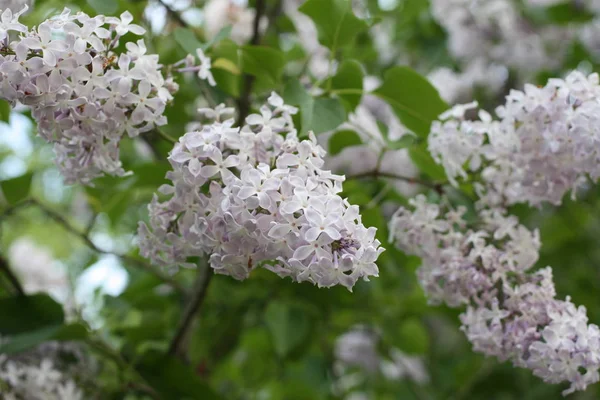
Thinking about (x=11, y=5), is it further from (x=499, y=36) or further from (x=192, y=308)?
(x=499, y=36)

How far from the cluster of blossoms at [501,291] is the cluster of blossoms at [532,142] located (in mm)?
78

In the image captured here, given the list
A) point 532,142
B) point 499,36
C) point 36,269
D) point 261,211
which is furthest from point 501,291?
point 36,269

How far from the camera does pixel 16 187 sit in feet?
5.57

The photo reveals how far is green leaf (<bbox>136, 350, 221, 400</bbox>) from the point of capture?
168cm

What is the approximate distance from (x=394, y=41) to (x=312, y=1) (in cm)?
145

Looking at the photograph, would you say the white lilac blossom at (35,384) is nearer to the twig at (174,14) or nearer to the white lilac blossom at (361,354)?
the twig at (174,14)

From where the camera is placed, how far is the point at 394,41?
2797 mm

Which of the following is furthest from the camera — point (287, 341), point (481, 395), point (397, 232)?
point (481, 395)

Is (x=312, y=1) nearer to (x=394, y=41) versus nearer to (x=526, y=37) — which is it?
(x=394, y=41)

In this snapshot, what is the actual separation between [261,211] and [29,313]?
3.01ft

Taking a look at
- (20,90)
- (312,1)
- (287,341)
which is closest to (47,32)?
(20,90)

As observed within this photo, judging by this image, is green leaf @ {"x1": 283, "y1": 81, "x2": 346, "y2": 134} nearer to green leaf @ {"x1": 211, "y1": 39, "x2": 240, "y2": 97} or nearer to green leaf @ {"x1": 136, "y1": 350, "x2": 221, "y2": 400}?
green leaf @ {"x1": 211, "y1": 39, "x2": 240, "y2": 97}

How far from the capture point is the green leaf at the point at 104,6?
1.25 m

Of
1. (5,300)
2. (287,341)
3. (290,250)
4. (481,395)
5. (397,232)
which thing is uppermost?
(290,250)
